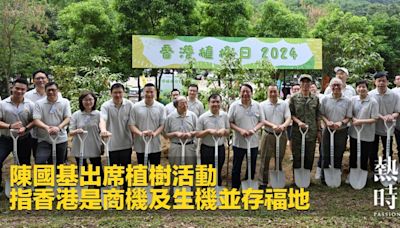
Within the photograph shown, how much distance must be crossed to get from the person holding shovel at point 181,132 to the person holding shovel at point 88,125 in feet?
2.50

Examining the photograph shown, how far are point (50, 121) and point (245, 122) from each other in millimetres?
2135

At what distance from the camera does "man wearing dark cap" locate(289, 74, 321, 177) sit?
4.82 m

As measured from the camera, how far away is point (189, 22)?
9.05 meters

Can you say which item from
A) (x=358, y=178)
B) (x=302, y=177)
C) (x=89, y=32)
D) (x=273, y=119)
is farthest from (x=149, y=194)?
(x=89, y=32)

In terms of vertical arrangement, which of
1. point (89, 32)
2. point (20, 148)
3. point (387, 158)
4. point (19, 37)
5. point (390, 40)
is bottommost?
point (387, 158)

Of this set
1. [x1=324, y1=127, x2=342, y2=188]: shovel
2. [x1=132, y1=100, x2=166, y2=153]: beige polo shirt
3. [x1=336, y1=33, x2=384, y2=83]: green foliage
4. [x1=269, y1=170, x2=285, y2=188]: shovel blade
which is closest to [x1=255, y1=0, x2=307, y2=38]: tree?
[x1=336, y1=33, x2=384, y2=83]: green foliage

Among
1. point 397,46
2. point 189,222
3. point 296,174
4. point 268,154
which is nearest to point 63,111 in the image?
point 189,222

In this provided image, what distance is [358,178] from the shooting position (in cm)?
491

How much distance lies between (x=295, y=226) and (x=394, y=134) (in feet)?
7.76

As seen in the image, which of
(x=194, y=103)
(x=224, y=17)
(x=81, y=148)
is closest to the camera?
(x=81, y=148)

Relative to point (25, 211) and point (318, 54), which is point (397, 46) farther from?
point (25, 211)

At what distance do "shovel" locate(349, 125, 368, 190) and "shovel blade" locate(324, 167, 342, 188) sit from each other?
0.14m

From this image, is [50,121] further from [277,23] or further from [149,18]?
[277,23]

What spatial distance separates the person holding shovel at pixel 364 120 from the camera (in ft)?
15.8
